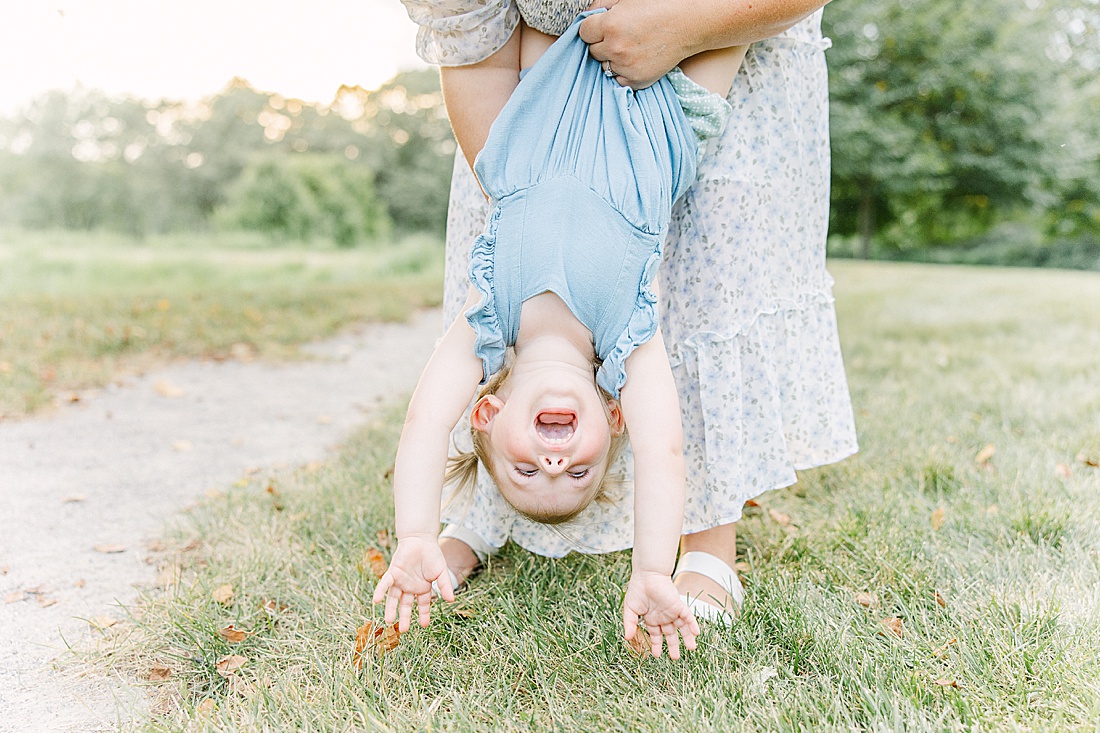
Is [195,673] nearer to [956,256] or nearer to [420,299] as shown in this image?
[420,299]

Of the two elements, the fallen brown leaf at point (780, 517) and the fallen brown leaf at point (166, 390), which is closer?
the fallen brown leaf at point (780, 517)

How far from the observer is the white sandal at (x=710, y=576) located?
1.57 metres

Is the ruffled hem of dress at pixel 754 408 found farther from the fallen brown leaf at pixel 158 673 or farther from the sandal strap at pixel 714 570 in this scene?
the fallen brown leaf at pixel 158 673

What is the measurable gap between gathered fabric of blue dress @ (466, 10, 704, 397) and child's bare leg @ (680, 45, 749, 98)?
0.05m

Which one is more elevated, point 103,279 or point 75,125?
point 75,125

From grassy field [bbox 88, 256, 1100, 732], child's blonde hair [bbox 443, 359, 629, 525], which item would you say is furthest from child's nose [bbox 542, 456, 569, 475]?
grassy field [bbox 88, 256, 1100, 732]

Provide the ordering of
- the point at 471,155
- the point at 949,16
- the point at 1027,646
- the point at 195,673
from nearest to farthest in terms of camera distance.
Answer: the point at 1027,646 < the point at 195,673 < the point at 471,155 < the point at 949,16

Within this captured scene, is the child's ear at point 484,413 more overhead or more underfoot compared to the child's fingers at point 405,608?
more overhead

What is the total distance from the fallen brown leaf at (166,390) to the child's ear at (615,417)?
277 cm

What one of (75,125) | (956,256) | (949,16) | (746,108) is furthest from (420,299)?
(956,256)

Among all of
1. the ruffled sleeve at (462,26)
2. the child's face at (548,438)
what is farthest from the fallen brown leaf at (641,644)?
the ruffled sleeve at (462,26)

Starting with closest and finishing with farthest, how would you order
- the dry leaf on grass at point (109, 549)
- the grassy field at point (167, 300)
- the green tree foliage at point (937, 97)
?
the dry leaf on grass at point (109, 549), the grassy field at point (167, 300), the green tree foliage at point (937, 97)

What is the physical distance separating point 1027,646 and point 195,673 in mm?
1399

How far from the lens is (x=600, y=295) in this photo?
142 cm
